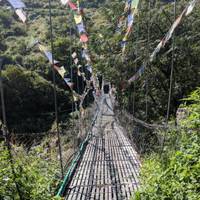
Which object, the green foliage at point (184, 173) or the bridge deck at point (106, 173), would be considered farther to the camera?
the bridge deck at point (106, 173)

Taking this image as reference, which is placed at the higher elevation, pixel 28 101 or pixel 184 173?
pixel 28 101

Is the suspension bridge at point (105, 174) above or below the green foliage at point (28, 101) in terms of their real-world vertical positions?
below

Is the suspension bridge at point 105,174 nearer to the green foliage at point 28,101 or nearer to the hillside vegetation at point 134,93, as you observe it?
the hillside vegetation at point 134,93

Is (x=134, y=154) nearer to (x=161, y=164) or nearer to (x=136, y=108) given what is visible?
(x=161, y=164)

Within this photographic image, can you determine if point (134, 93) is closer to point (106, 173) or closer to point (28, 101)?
point (106, 173)

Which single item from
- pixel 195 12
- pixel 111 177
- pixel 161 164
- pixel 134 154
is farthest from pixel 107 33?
pixel 161 164

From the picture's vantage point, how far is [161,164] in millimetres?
3064

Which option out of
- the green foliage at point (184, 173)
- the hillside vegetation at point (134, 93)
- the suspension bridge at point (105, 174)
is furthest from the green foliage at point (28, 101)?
the green foliage at point (184, 173)

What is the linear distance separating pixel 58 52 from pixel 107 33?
31.5 ft

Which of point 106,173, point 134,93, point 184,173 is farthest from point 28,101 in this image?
point 184,173

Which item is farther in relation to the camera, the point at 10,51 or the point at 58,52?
the point at 10,51

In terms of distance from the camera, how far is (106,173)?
5.74m

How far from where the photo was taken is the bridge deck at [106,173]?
4668mm

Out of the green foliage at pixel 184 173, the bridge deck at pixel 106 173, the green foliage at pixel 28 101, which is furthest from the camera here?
the green foliage at pixel 28 101
